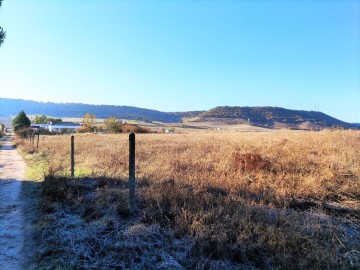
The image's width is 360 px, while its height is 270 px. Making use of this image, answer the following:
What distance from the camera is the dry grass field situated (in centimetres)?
484

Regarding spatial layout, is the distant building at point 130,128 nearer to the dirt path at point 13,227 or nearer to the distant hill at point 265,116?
the dirt path at point 13,227

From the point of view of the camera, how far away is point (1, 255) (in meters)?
5.27

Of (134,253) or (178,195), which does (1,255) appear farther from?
(178,195)

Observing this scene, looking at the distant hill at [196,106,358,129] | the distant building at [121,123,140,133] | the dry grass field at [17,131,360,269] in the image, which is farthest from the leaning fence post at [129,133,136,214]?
the distant hill at [196,106,358,129]

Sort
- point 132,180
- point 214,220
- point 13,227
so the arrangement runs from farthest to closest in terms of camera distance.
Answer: point 13,227, point 132,180, point 214,220

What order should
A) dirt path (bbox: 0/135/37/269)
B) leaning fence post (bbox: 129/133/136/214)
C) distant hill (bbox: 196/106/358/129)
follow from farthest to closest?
distant hill (bbox: 196/106/358/129), leaning fence post (bbox: 129/133/136/214), dirt path (bbox: 0/135/37/269)

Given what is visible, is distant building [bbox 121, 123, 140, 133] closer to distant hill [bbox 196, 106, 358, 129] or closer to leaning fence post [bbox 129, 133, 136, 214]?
leaning fence post [bbox 129, 133, 136, 214]

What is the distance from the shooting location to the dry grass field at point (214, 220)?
484 centimetres

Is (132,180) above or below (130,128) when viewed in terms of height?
above

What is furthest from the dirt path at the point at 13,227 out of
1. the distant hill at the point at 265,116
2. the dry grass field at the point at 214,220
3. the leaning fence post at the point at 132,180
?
the distant hill at the point at 265,116

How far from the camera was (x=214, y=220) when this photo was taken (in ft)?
19.3

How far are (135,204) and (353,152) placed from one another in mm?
8726

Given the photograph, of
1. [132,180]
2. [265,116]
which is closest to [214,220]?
[132,180]

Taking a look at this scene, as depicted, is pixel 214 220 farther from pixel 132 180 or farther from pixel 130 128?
pixel 130 128
